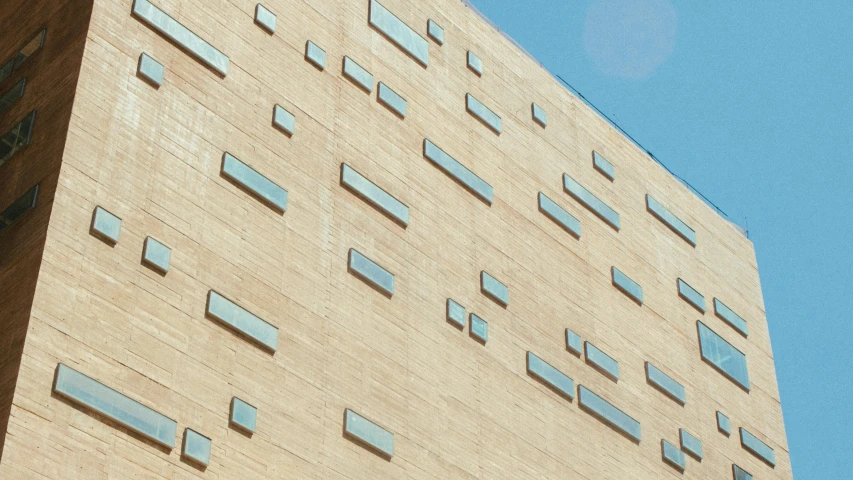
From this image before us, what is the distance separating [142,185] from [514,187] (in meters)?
17.4

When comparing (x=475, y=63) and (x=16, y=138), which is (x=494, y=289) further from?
(x=16, y=138)

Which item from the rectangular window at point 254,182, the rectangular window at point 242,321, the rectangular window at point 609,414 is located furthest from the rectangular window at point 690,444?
the rectangular window at point 242,321

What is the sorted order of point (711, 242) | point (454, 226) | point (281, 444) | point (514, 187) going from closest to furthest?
point (281, 444) → point (454, 226) → point (514, 187) → point (711, 242)

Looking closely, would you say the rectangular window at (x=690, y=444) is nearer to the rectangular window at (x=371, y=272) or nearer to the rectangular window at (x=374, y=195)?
the rectangular window at (x=374, y=195)

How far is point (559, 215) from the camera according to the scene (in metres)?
54.3

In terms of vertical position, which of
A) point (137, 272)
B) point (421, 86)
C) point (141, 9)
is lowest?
point (137, 272)

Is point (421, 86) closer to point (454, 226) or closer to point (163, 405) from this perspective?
point (454, 226)

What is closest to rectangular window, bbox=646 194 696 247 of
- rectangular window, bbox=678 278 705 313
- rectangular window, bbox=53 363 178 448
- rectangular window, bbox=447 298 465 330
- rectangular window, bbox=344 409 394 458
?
rectangular window, bbox=678 278 705 313

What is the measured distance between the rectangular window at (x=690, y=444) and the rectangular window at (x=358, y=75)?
55.8 ft

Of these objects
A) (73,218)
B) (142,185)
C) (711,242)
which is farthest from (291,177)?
(711,242)

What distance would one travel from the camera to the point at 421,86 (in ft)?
168

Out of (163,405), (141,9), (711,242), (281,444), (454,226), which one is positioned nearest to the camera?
(163,405)

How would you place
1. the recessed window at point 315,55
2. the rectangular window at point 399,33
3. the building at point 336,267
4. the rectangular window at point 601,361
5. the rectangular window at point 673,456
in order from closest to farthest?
the building at point 336,267 → the recessed window at point 315,55 → the rectangular window at point 601,361 → the rectangular window at point 399,33 → the rectangular window at point 673,456

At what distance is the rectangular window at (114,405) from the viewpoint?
3453 centimetres
